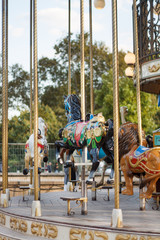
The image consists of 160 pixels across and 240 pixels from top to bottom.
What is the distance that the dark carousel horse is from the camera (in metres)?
6.93

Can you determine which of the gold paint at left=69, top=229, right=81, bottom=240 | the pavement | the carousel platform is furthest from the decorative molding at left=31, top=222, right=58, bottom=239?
the gold paint at left=69, top=229, right=81, bottom=240

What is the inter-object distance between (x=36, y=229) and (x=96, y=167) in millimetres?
1762

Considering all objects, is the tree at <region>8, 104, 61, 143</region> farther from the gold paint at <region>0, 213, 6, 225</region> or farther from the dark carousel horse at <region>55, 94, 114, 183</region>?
the gold paint at <region>0, 213, 6, 225</region>

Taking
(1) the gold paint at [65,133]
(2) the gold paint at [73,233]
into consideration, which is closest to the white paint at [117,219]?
(2) the gold paint at [73,233]

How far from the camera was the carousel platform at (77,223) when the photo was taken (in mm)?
4777

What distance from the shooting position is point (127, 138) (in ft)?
22.7

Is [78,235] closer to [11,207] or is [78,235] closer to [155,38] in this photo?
[11,207]

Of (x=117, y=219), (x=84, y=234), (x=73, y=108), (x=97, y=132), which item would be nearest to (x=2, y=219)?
(x=84, y=234)

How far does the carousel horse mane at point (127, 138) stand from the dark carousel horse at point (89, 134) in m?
0.22

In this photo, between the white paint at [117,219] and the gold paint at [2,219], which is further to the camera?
the gold paint at [2,219]

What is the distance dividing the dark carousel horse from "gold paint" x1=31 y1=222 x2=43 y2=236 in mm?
1385

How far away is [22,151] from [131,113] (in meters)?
8.35

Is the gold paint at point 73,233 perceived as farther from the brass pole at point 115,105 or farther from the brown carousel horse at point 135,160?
the brown carousel horse at point 135,160

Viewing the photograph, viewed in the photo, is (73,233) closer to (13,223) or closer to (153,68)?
(13,223)
